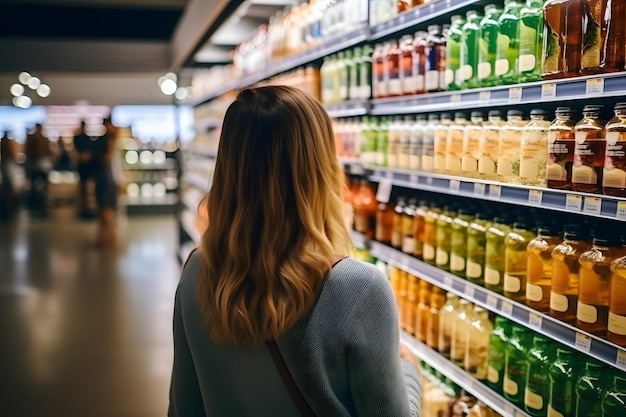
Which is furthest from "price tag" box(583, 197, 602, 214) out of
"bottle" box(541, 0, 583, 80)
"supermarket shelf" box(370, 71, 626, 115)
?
"bottle" box(541, 0, 583, 80)

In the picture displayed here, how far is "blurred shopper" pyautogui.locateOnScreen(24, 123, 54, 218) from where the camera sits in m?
12.7

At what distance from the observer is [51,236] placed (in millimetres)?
10633

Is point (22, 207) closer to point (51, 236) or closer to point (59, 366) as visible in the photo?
point (51, 236)

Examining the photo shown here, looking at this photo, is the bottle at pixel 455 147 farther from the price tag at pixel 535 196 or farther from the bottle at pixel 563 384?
the bottle at pixel 563 384

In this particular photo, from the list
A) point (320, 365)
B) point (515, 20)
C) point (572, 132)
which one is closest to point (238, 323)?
point (320, 365)

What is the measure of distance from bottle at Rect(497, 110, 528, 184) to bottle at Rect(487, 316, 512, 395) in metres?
0.56

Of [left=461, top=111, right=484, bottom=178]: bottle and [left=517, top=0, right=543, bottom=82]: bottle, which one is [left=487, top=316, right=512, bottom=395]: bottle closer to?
[left=461, top=111, right=484, bottom=178]: bottle

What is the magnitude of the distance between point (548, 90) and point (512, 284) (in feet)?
2.29

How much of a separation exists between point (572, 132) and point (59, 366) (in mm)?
4002

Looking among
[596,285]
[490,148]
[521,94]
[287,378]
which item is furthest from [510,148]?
[287,378]

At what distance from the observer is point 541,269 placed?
2.19 m

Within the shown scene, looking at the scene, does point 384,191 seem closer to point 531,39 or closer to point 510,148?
point 510,148

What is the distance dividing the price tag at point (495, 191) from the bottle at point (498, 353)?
0.51 meters

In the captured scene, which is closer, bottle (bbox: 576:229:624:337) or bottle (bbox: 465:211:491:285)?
bottle (bbox: 576:229:624:337)
